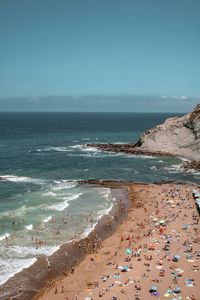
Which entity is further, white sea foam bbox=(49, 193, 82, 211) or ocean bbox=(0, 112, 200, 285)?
white sea foam bbox=(49, 193, 82, 211)

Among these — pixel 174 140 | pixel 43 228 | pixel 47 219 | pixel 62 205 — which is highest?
pixel 174 140

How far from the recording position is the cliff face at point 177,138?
283 ft

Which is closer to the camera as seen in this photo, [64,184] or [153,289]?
[153,289]

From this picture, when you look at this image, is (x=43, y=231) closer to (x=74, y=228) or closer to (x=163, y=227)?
(x=74, y=228)

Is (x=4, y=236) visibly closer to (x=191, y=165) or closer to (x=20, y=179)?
(x=20, y=179)

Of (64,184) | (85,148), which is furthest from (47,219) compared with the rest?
(85,148)

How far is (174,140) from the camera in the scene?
93.0 m

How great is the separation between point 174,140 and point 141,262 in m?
63.4

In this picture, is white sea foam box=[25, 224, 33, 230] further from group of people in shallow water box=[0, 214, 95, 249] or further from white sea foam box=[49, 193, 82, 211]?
white sea foam box=[49, 193, 82, 211]

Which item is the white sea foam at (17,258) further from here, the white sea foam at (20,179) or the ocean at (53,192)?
the white sea foam at (20,179)

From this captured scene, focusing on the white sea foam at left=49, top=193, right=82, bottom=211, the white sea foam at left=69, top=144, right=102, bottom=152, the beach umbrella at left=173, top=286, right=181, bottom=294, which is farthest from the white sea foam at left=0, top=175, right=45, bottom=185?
the white sea foam at left=69, top=144, right=102, bottom=152

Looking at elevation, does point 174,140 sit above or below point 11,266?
above

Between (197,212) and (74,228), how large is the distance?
575 inches

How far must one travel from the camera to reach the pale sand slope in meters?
27.3
